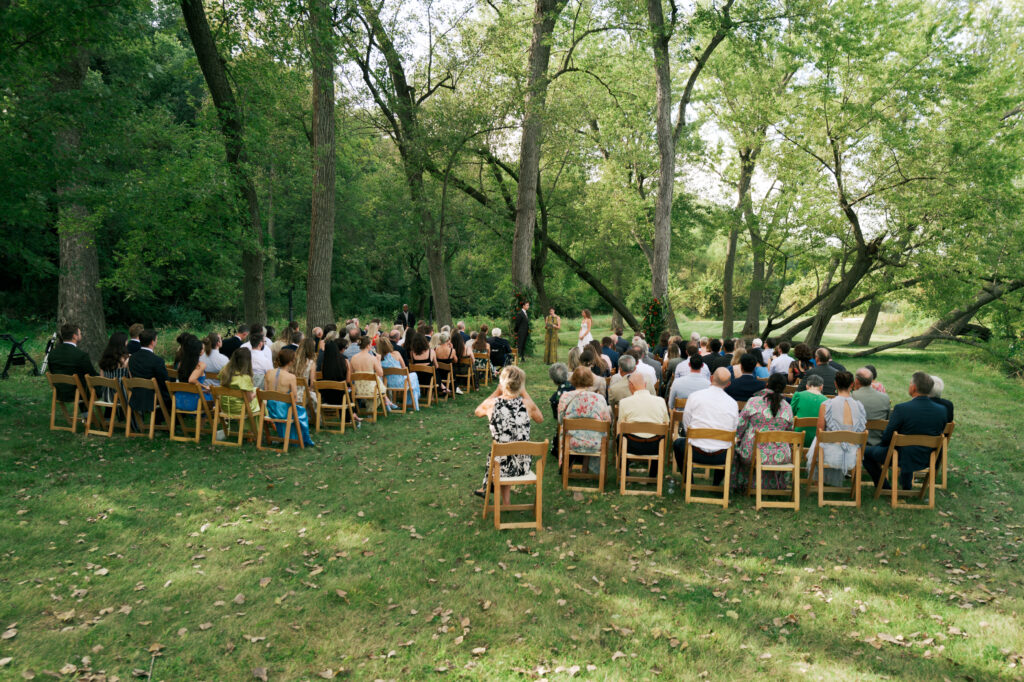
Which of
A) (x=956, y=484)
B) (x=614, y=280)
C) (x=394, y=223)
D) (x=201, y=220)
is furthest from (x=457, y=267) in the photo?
(x=956, y=484)

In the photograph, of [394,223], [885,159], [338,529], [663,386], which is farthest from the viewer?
[394,223]

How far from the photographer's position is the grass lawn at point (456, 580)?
399 centimetres

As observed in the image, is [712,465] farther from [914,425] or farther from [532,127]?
[532,127]

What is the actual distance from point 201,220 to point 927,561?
488 inches

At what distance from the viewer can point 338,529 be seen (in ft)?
19.5

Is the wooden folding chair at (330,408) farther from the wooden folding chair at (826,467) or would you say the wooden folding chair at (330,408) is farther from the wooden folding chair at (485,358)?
the wooden folding chair at (826,467)

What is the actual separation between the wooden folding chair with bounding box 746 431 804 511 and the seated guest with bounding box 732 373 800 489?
0.21 ft

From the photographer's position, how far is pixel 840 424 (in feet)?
23.2

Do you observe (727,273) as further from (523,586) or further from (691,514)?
(523,586)

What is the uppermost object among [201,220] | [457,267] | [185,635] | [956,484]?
[457,267]

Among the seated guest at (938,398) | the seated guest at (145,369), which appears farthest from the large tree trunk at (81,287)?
the seated guest at (938,398)

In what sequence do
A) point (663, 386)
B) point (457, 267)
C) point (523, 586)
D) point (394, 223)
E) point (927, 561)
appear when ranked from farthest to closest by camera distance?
point (457, 267) < point (394, 223) < point (663, 386) < point (927, 561) < point (523, 586)

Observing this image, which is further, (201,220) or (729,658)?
(201,220)

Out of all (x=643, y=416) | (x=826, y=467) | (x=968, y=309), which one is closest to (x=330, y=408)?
(x=643, y=416)
